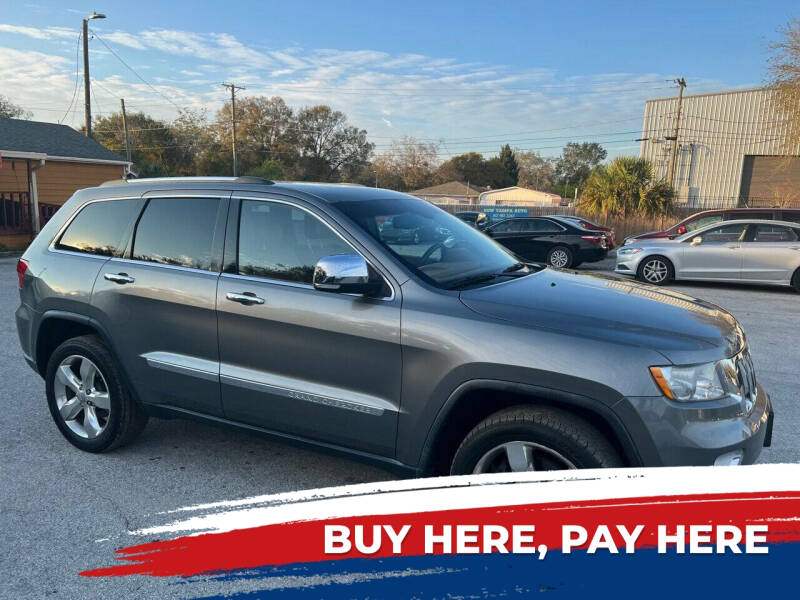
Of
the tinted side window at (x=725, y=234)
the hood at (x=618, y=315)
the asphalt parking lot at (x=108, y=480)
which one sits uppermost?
the hood at (x=618, y=315)

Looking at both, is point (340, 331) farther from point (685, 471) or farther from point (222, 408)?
point (685, 471)

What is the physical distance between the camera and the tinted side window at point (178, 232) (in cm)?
369

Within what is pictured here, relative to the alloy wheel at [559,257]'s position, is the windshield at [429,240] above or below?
above

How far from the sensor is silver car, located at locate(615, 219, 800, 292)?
11883mm

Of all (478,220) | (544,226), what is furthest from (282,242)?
(544,226)

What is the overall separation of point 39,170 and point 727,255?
74.0ft

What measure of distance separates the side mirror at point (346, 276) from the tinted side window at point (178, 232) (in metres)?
0.92

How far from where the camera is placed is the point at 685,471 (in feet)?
8.34

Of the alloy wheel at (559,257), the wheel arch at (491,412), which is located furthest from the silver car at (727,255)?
the wheel arch at (491,412)

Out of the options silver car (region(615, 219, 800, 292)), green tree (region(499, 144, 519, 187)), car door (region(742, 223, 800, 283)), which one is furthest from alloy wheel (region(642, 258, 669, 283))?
green tree (region(499, 144, 519, 187))

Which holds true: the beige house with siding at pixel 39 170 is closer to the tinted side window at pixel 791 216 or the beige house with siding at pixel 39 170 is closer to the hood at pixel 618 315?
the hood at pixel 618 315

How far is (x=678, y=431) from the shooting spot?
2.52 m

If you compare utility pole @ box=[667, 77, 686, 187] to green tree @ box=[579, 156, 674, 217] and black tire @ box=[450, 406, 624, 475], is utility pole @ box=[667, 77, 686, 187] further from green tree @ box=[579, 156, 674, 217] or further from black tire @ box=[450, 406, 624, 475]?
black tire @ box=[450, 406, 624, 475]

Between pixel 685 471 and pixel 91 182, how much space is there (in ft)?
88.6
